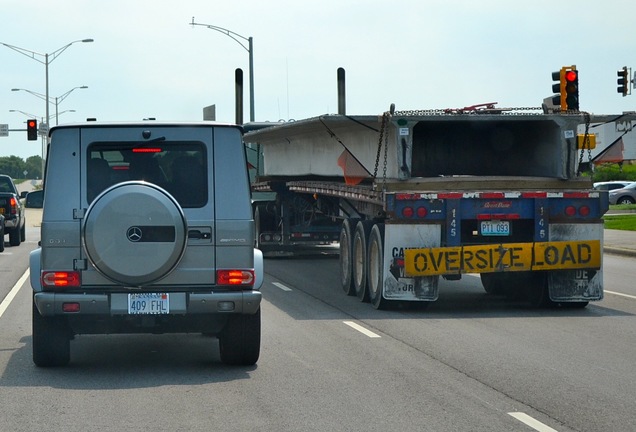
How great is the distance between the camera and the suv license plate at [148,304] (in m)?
10.1

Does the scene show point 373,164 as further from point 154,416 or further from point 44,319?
point 154,416

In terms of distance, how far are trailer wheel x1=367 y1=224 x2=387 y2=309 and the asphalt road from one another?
398 mm

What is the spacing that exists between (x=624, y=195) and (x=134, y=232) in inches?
2075

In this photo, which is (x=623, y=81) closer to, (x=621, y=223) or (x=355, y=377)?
(x=621, y=223)

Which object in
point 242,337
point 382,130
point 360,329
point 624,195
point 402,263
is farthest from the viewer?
point 624,195

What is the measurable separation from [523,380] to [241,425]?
2887 millimetres

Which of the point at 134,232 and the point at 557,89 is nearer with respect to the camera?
the point at 134,232

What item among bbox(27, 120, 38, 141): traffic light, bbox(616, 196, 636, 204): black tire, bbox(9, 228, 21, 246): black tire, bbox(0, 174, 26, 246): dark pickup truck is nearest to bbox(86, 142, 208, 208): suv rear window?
bbox(0, 174, 26, 246): dark pickup truck

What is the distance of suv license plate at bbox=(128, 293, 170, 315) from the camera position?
1012 cm

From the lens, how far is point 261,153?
91.9 feet

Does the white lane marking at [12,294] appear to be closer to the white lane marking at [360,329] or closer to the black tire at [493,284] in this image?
the white lane marking at [360,329]

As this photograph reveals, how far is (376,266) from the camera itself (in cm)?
1591

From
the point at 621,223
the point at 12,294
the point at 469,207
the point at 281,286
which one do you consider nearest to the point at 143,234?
the point at 469,207

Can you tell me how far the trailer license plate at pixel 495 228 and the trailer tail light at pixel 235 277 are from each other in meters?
6.09
